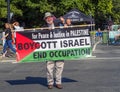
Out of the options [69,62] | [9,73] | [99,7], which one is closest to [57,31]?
[9,73]

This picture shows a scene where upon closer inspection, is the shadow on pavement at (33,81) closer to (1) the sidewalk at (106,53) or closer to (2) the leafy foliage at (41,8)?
(1) the sidewalk at (106,53)

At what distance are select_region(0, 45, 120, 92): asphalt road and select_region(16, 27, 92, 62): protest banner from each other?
0.75m

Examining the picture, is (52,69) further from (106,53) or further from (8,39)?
(106,53)

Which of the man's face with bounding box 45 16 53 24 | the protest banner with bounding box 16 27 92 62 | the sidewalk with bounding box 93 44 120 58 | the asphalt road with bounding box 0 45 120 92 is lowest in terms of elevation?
the sidewalk with bounding box 93 44 120 58

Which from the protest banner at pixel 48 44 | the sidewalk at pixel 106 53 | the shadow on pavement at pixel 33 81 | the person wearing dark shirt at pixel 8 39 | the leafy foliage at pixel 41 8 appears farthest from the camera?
the leafy foliage at pixel 41 8

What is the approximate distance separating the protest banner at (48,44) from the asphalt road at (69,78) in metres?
0.75

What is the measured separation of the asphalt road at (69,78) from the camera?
35.2 ft

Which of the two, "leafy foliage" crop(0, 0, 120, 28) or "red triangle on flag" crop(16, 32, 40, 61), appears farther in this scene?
"leafy foliage" crop(0, 0, 120, 28)

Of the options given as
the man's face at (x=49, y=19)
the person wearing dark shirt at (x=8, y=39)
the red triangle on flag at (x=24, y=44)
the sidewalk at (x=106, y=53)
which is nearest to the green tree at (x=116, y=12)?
the sidewalk at (x=106, y=53)

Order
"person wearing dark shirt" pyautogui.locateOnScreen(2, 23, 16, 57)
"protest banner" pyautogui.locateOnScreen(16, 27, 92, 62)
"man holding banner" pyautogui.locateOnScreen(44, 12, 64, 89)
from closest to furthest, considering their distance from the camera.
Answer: "man holding banner" pyautogui.locateOnScreen(44, 12, 64, 89), "protest banner" pyautogui.locateOnScreen(16, 27, 92, 62), "person wearing dark shirt" pyautogui.locateOnScreen(2, 23, 16, 57)

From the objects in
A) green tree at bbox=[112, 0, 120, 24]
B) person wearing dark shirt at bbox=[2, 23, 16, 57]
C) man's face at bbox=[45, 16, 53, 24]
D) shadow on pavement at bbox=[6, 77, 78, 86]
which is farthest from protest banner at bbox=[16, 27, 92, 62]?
green tree at bbox=[112, 0, 120, 24]

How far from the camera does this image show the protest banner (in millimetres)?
11125

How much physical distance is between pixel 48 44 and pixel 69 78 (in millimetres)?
1817

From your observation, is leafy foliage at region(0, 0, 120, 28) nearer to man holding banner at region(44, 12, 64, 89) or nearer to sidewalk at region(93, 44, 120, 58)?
sidewalk at region(93, 44, 120, 58)
